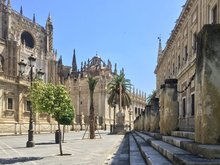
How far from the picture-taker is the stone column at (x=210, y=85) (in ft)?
18.0

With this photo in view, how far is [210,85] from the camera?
5570 millimetres

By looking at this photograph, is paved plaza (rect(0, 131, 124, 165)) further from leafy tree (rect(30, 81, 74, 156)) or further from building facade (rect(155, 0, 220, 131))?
building facade (rect(155, 0, 220, 131))

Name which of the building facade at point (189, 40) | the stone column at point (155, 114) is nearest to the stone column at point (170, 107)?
the building facade at point (189, 40)

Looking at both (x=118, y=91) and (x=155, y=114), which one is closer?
(x=155, y=114)

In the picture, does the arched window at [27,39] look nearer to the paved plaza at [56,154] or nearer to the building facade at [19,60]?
the building facade at [19,60]

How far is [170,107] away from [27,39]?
235 ft

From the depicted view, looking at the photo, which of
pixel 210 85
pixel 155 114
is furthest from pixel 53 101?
pixel 210 85

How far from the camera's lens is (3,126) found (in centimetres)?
4400

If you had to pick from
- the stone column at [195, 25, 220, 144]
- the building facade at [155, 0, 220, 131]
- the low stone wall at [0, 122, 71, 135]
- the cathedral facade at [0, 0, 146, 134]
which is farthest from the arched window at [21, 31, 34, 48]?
the stone column at [195, 25, 220, 144]

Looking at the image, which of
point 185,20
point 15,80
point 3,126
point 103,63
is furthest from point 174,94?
point 103,63

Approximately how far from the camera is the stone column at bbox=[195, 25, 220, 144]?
5.49m

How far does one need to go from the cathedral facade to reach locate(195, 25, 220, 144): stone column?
37.7 metres

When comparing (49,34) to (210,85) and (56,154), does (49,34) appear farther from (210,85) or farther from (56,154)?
(210,85)

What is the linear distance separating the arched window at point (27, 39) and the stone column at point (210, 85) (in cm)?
7543
